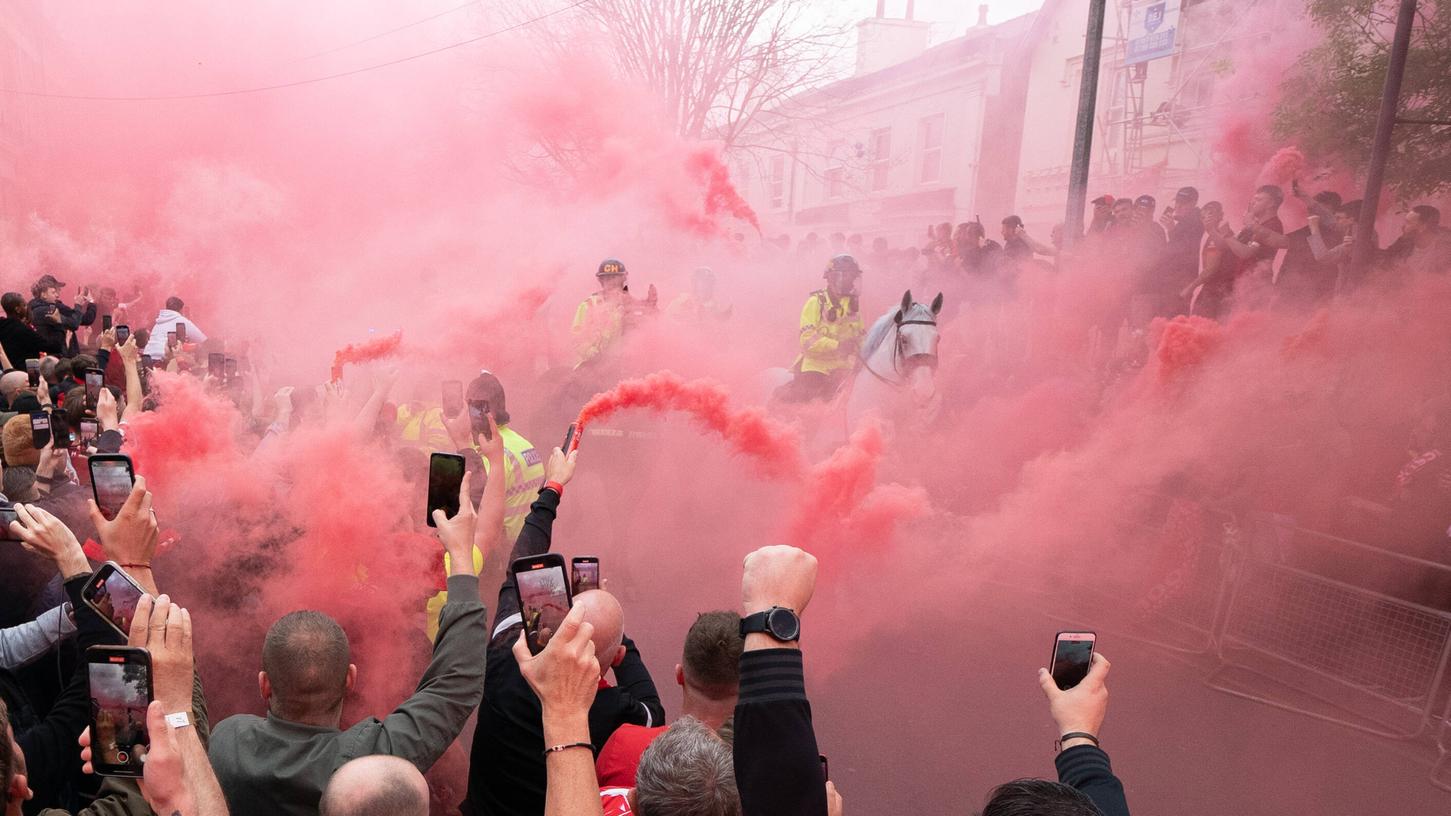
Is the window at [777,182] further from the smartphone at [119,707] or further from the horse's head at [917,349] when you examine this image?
the smartphone at [119,707]

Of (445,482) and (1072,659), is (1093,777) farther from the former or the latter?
(445,482)

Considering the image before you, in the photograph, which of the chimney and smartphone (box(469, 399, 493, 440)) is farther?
the chimney

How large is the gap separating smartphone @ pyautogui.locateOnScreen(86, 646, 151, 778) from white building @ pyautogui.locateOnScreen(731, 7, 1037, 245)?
65.0 ft

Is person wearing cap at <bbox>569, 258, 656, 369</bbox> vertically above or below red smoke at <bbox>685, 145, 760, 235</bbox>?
below

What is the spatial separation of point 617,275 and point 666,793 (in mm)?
8555

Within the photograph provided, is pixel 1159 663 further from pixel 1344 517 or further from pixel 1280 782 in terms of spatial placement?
pixel 1344 517

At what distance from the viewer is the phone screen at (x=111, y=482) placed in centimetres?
314

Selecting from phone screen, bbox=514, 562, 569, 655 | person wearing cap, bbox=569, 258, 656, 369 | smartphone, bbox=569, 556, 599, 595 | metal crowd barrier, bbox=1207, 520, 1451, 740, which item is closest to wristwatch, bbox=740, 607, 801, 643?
phone screen, bbox=514, 562, 569, 655

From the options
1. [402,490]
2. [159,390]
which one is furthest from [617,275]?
[402,490]

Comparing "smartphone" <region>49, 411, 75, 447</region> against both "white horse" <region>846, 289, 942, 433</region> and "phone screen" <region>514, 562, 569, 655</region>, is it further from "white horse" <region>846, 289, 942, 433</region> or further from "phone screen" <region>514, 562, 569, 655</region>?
"white horse" <region>846, 289, 942, 433</region>

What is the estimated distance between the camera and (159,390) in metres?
6.73

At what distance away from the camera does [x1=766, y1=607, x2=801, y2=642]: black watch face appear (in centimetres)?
201

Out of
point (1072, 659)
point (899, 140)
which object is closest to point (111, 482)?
point (1072, 659)

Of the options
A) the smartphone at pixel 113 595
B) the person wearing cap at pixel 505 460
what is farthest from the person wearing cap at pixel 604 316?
the smartphone at pixel 113 595
